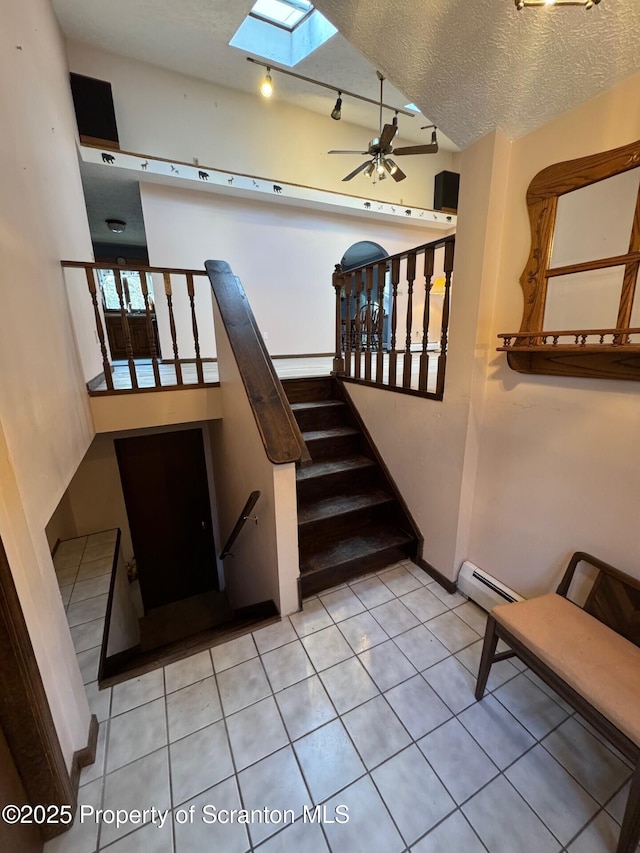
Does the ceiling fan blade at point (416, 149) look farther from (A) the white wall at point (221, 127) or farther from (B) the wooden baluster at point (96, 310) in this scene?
(B) the wooden baluster at point (96, 310)

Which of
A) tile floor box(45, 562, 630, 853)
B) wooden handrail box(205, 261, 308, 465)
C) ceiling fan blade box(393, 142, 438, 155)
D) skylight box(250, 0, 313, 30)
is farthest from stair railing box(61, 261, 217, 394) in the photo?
skylight box(250, 0, 313, 30)

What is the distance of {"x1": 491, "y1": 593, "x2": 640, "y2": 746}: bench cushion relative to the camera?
1.06m

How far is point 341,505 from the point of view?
2.46 m

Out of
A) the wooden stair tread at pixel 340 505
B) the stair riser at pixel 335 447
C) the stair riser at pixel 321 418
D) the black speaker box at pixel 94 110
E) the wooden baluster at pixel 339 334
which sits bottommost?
the wooden stair tread at pixel 340 505

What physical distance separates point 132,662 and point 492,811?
6.03 feet

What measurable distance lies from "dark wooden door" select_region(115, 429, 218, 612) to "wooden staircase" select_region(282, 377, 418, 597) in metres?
1.59

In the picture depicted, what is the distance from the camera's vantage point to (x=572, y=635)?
1.30 meters

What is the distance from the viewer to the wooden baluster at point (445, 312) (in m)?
1.88

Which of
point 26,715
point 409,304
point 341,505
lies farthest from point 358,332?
point 26,715

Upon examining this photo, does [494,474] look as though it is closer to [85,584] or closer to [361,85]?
[85,584]

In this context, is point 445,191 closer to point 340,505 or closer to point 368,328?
point 368,328

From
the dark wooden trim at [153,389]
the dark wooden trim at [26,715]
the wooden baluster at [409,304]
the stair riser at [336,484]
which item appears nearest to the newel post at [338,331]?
the wooden baluster at [409,304]

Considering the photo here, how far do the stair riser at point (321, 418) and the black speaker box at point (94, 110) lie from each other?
11.7ft

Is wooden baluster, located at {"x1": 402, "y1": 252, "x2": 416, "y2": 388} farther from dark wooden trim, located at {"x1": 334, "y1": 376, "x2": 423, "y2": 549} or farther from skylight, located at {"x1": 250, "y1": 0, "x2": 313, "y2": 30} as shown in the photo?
skylight, located at {"x1": 250, "y1": 0, "x2": 313, "y2": 30}
